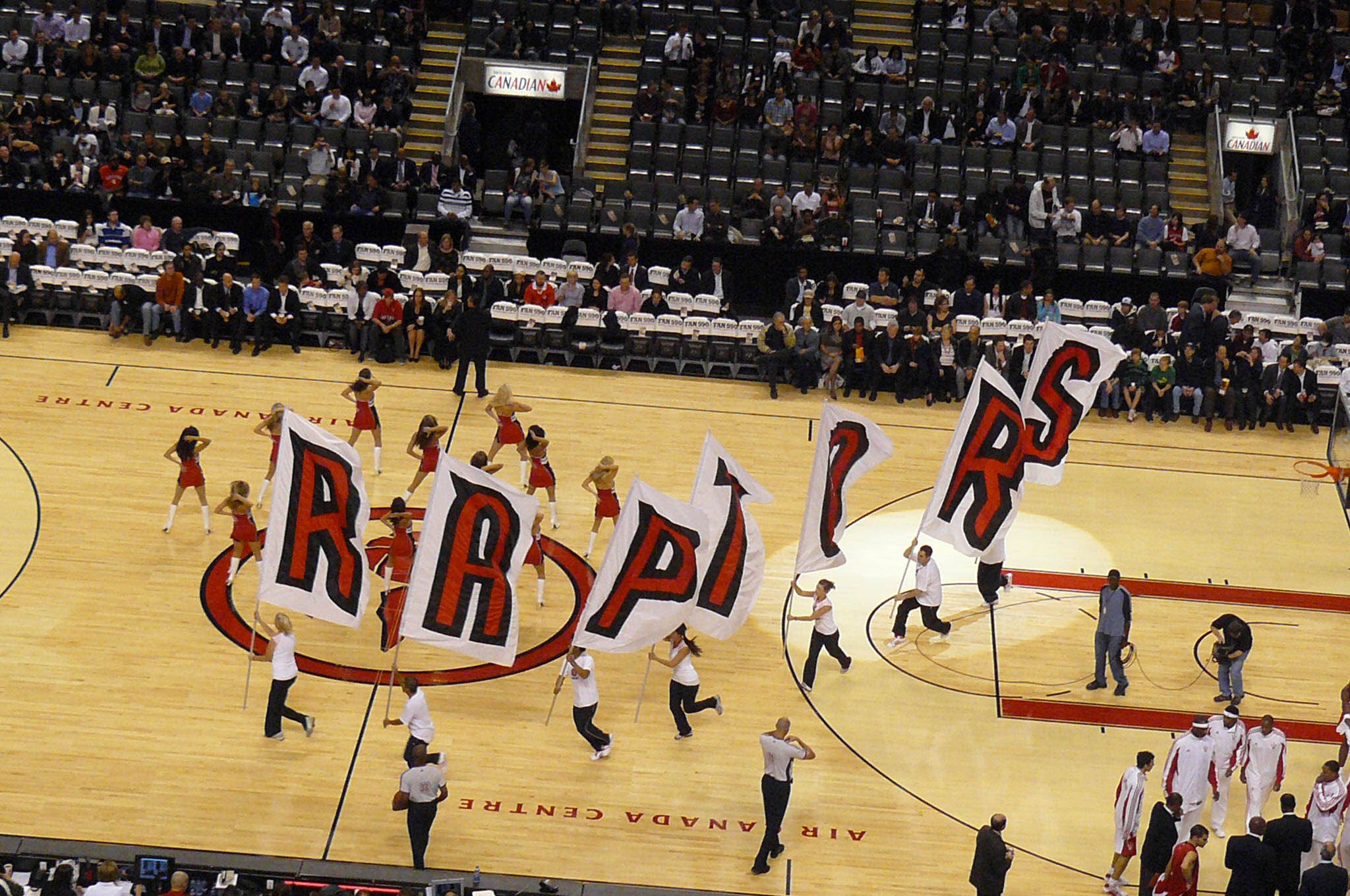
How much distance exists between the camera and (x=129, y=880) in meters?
16.8

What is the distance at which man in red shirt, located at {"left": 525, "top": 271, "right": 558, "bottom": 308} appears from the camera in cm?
3064

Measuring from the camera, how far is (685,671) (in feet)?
65.8

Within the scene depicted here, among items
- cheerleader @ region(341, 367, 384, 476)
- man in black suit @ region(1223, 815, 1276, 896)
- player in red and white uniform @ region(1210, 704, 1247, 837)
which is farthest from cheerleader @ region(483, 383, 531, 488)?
man in black suit @ region(1223, 815, 1276, 896)

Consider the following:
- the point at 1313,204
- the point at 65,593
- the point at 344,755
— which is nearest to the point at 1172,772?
the point at 344,755

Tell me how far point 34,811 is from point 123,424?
383 inches

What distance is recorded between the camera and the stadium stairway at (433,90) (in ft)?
120

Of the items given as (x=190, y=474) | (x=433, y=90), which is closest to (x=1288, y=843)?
(x=190, y=474)

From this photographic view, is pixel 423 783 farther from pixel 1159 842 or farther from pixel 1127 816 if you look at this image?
pixel 1159 842

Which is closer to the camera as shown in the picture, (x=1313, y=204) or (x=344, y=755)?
(x=344, y=755)

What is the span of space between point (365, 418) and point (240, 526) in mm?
3692

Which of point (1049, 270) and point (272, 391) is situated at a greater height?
point (1049, 270)

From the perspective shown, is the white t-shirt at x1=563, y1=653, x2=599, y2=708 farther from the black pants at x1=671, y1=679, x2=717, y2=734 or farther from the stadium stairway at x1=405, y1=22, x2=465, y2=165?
the stadium stairway at x1=405, y1=22, x2=465, y2=165

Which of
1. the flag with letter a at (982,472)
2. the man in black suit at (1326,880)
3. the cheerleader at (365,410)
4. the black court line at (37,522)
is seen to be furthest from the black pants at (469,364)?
the man in black suit at (1326,880)

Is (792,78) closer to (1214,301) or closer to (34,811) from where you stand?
(1214,301)
